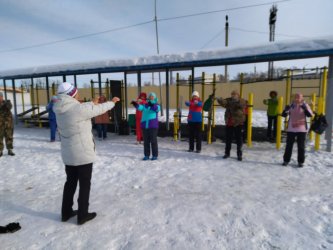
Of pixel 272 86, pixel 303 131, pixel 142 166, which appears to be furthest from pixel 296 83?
pixel 142 166

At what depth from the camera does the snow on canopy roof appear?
5840mm

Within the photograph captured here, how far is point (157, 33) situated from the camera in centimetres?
2056

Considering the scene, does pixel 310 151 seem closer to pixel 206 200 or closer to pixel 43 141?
pixel 206 200

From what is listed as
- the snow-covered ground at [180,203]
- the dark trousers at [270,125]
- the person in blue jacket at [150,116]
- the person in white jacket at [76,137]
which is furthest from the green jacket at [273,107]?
the person in white jacket at [76,137]

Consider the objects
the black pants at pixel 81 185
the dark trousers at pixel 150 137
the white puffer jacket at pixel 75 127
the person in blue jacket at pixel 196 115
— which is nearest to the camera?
the white puffer jacket at pixel 75 127

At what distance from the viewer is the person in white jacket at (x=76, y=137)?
2664 millimetres

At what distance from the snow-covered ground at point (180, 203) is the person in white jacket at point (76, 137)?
1.39 feet

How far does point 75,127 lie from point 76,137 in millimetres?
123

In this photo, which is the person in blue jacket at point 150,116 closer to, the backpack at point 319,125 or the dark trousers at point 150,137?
the dark trousers at point 150,137

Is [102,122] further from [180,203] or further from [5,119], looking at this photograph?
[180,203]

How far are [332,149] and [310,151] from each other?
0.67 metres

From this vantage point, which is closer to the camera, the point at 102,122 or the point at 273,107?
the point at 273,107

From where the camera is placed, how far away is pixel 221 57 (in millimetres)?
6902

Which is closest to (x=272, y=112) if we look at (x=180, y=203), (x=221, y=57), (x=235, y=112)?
(x=221, y=57)
